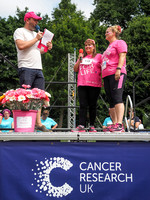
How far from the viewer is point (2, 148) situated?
217cm

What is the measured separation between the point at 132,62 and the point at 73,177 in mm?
17354

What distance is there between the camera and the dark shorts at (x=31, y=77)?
119 inches

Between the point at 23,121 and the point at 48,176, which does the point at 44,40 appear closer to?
the point at 23,121

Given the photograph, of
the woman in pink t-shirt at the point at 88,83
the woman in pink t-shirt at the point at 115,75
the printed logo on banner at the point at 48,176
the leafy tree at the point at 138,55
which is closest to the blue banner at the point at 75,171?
the printed logo on banner at the point at 48,176

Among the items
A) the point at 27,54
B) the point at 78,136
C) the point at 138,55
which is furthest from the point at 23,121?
the point at 138,55

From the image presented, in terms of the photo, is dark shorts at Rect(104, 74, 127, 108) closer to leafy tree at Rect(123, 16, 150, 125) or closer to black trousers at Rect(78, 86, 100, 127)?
black trousers at Rect(78, 86, 100, 127)

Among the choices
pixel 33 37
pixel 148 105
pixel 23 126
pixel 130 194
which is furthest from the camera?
pixel 148 105

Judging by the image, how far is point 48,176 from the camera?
2.13 meters

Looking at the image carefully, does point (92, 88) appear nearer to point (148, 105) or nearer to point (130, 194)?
point (130, 194)

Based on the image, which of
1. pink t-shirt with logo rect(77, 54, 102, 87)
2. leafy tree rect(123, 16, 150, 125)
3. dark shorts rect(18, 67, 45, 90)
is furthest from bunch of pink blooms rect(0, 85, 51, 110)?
leafy tree rect(123, 16, 150, 125)

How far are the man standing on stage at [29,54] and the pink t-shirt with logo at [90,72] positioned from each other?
437mm

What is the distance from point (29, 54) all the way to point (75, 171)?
1.48 meters

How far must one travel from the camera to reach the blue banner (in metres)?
2.09

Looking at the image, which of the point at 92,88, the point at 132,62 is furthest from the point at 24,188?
the point at 132,62
